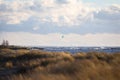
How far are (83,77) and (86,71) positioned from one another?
1.39 m

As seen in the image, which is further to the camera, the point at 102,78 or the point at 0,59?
the point at 0,59

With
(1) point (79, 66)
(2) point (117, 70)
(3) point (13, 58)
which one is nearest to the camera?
(2) point (117, 70)

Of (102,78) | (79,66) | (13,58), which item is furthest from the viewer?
(13,58)

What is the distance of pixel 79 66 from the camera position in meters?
18.5

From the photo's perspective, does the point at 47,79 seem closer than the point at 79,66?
Yes

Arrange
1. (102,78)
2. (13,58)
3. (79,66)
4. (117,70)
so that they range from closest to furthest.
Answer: (102,78) → (117,70) → (79,66) → (13,58)

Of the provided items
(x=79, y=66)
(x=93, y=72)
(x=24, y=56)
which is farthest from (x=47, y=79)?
(x=24, y=56)

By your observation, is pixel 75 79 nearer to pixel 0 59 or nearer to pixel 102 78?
pixel 102 78

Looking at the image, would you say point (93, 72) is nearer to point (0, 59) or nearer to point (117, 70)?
point (117, 70)

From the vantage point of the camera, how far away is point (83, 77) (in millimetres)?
14578

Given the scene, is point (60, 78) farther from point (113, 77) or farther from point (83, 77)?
point (113, 77)

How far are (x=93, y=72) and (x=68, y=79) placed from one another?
1.33 metres

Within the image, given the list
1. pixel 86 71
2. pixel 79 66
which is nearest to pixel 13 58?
pixel 79 66

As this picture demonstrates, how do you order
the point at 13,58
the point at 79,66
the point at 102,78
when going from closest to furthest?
the point at 102,78 < the point at 79,66 < the point at 13,58
